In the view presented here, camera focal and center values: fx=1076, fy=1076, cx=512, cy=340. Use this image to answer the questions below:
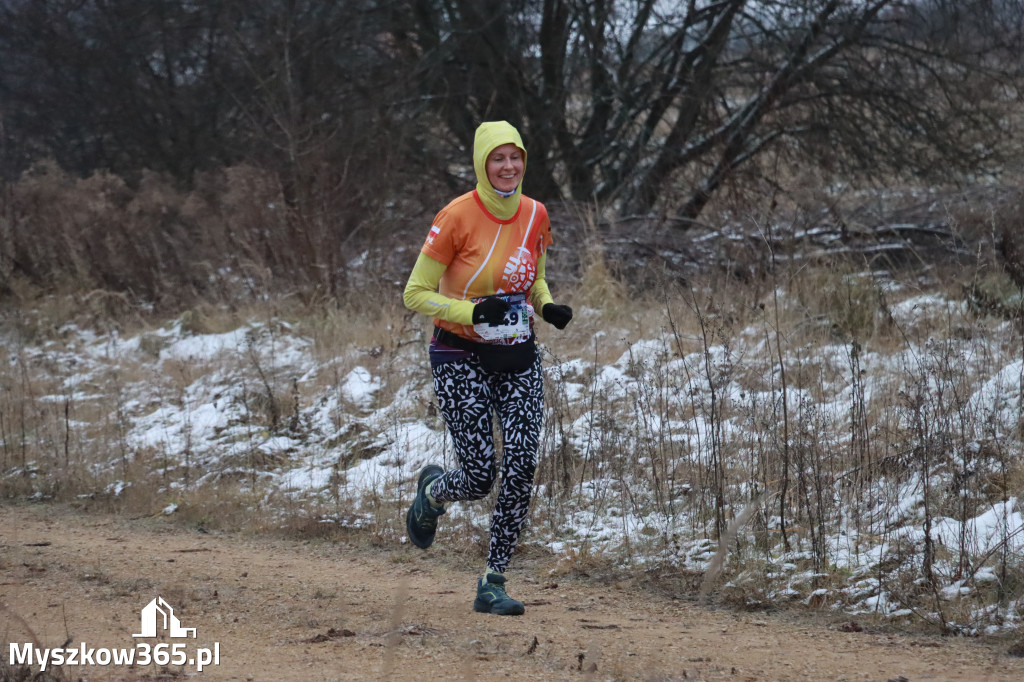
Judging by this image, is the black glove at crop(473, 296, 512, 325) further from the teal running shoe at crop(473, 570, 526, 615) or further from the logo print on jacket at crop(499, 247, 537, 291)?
the teal running shoe at crop(473, 570, 526, 615)

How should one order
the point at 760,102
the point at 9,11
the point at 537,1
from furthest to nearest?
the point at 9,11
the point at 537,1
the point at 760,102

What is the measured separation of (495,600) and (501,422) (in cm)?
84

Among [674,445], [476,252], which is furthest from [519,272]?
[674,445]

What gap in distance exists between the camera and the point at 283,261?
12.1 meters

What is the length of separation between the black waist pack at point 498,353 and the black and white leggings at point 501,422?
0.04 metres

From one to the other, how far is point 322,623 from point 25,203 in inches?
460

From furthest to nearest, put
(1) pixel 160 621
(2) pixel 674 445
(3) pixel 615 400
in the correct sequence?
(3) pixel 615 400, (2) pixel 674 445, (1) pixel 160 621

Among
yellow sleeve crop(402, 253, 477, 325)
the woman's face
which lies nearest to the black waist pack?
yellow sleeve crop(402, 253, 477, 325)

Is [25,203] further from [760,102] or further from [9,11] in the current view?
[760,102]

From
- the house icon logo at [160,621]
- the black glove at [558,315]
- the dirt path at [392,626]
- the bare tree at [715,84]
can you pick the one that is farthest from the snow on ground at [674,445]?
the bare tree at [715,84]

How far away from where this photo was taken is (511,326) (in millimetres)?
4605

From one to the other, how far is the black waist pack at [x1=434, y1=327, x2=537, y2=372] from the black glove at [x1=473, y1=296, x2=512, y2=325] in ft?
0.75

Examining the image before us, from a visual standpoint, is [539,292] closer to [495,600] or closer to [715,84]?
[495,600]

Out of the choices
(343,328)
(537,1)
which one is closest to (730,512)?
(343,328)
